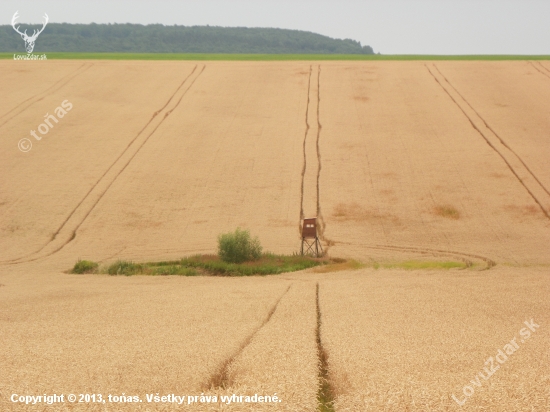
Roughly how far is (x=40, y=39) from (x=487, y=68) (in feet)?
219

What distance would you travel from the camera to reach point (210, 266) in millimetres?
18578

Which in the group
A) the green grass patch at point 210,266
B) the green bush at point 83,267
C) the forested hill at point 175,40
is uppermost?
the forested hill at point 175,40

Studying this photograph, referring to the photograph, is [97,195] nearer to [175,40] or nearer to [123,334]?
[123,334]

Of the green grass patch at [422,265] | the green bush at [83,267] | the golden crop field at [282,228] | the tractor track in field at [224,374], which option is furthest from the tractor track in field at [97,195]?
the tractor track in field at [224,374]

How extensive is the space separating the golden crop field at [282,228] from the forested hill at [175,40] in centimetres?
4223

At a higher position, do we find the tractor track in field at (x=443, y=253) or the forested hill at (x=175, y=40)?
A: the forested hill at (x=175, y=40)

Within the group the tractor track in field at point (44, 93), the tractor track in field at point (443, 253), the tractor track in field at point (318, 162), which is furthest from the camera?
the tractor track in field at point (44, 93)

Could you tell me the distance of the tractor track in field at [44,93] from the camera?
3565 cm

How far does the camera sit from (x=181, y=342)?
25.6 ft

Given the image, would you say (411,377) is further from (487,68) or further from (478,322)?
(487,68)

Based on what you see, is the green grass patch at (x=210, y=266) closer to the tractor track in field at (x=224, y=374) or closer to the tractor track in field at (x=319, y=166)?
the tractor track in field at (x=319, y=166)

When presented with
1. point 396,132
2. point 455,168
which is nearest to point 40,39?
point 396,132

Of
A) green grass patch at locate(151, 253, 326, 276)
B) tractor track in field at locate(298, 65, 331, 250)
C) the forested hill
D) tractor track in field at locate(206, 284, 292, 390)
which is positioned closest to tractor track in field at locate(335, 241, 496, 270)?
tractor track in field at locate(298, 65, 331, 250)

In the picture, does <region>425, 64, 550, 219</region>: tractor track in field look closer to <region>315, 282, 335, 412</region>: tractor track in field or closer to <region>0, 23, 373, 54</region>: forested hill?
<region>315, 282, 335, 412</region>: tractor track in field
